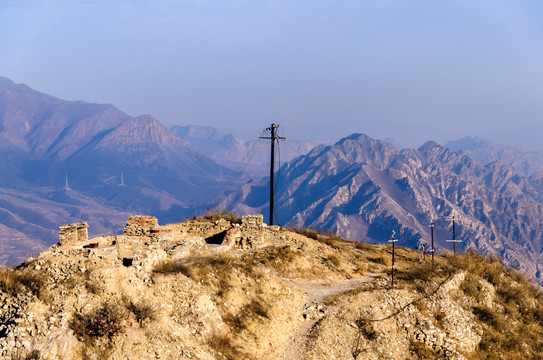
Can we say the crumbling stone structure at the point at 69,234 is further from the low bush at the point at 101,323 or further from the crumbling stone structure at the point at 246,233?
the crumbling stone structure at the point at 246,233

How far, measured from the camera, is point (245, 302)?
902 inches

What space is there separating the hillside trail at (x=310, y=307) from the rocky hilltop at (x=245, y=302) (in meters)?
0.08

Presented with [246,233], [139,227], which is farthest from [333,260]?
[139,227]

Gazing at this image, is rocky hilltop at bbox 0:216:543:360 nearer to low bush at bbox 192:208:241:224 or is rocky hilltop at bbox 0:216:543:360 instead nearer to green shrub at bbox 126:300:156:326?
green shrub at bbox 126:300:156:326

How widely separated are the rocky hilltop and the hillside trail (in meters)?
0.08

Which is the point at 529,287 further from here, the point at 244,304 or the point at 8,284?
the point at 8,284

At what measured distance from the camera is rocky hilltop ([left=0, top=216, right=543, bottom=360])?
664 inches

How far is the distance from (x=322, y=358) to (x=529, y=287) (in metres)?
25.7

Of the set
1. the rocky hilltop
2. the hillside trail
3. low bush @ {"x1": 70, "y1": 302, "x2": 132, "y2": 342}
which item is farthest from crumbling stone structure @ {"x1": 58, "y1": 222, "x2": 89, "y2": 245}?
the hillside trail

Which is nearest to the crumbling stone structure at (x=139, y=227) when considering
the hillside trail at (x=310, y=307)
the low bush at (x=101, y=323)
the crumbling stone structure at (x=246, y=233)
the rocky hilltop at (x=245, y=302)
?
the rocky hilltop at (x=245, y=302)

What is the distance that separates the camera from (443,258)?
39.5 meters

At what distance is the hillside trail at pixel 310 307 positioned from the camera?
20703mm

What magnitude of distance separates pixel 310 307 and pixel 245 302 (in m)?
4.25

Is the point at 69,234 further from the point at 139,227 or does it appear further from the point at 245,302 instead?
the point at 245,302
